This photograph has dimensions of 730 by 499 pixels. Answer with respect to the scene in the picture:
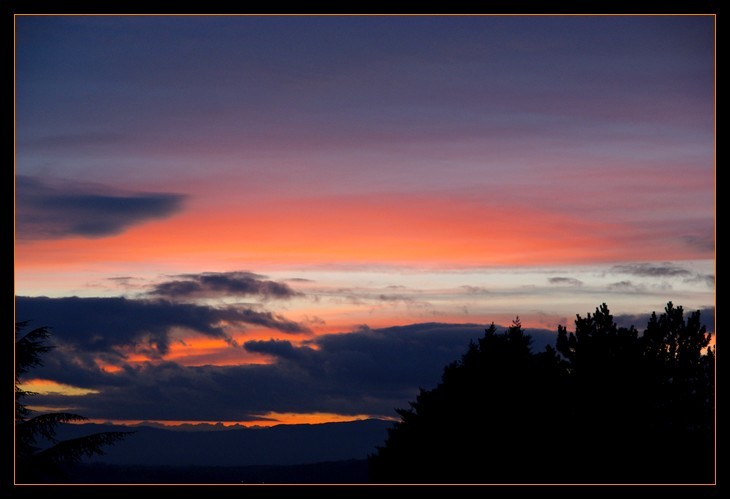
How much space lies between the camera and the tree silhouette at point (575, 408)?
52906 mm

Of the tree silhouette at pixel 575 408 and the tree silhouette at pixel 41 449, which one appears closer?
the tree silhouette at pixel 41 449

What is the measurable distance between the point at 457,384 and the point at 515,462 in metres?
7.88

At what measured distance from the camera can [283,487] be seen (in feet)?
52.5

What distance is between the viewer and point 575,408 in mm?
57562

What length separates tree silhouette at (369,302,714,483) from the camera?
174ft

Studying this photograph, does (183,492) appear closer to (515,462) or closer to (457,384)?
(515,462)

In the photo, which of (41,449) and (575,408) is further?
(575,408)

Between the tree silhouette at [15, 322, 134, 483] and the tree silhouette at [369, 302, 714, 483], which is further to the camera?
the tree silhouette at [369, 302, 714, 483]
